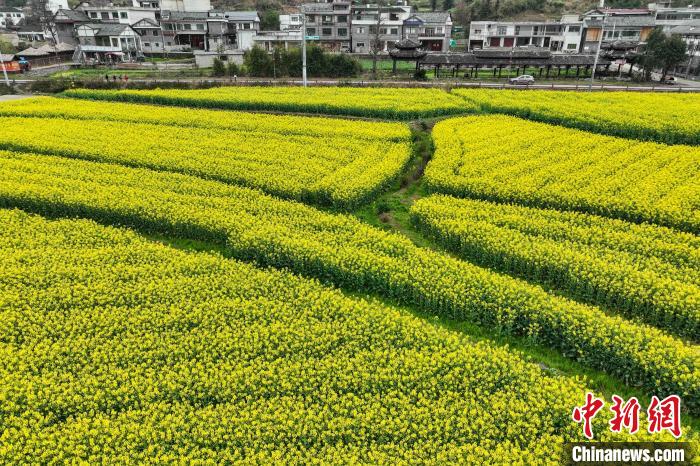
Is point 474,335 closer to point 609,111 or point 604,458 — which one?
point 604,458

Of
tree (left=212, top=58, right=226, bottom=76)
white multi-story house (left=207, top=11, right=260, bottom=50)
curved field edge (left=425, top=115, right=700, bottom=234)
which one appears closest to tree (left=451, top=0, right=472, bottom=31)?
white multi-story house (left=207, top=11, right=260, bottom=50)

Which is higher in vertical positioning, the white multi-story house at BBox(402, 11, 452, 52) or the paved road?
the white multi-story house at BBox(402, 11, 452, 52)

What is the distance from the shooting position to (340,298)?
1202 centimetres

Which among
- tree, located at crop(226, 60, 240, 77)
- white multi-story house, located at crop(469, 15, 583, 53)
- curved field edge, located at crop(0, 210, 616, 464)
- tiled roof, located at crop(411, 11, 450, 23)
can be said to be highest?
tiled roof, located at crop(411, 11, 450, 23)

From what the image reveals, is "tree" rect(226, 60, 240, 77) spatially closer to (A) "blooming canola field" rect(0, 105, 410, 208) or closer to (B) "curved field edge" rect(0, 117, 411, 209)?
(A) "blooming canola field" rect(0, 105, 410, 208)

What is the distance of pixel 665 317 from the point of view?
1146 cm

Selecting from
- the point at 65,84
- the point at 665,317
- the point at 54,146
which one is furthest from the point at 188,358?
the point at 65,84

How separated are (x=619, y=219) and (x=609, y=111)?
48.3 ft

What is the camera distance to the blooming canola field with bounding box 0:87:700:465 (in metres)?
8.45

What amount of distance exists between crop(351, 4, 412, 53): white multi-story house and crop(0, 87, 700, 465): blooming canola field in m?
48.0

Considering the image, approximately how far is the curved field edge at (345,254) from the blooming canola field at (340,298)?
6 centimetres

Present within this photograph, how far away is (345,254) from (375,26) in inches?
2351

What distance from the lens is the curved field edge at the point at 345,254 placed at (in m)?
10.1

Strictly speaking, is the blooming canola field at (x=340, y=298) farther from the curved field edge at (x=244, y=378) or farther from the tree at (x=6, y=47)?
the tree at (x=6, y=47)
